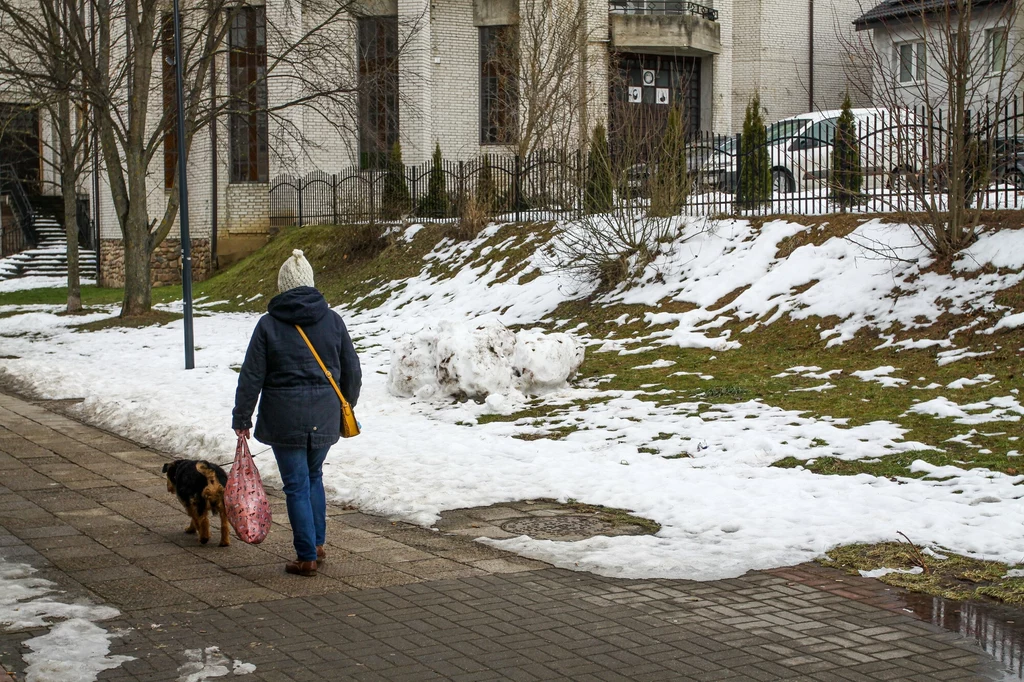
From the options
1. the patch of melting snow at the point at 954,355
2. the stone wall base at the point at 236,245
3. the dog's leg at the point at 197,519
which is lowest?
the dog's leg at the point at 197,519

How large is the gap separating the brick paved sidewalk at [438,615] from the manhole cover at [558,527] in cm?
45

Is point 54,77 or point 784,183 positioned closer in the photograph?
point 784,183

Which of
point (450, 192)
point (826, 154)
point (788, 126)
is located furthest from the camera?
point (450, 192)

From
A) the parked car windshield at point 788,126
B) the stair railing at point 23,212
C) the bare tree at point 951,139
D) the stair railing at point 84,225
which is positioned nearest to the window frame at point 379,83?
the stair railing at point 84,225

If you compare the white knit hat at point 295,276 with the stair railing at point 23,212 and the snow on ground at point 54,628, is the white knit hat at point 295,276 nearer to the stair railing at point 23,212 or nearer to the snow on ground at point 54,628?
the snow on ground at point 54,628

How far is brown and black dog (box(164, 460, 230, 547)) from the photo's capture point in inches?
284

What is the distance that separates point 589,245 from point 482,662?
12.7m

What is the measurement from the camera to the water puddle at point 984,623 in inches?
201

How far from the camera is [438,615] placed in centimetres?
582

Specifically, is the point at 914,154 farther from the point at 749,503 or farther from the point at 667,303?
the point at 749,503

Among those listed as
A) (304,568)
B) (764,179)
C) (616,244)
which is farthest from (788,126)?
(304,568)

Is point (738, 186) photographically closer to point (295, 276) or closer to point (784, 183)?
point (784, 183)

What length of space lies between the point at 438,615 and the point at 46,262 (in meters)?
35.6

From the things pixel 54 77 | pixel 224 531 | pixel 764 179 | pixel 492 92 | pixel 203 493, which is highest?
pixel 492 92
